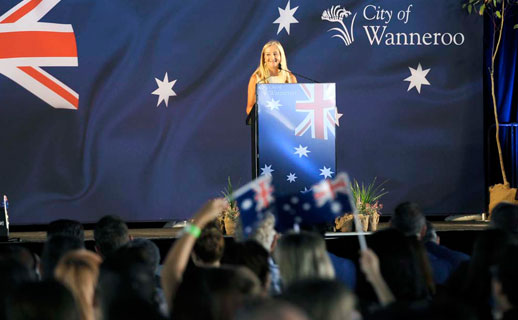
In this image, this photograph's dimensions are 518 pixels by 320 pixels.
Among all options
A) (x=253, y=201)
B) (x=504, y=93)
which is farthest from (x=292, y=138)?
(x=504, y=93)

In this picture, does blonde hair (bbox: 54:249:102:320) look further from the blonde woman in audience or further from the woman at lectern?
the woman at lectern

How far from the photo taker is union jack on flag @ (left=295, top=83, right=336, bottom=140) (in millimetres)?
6656

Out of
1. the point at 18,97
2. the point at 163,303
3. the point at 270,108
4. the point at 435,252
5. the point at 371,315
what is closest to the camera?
the point at 371,315

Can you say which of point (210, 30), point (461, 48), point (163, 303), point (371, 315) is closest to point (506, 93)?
point (461, 48)

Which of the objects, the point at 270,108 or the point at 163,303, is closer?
the point at 163,303

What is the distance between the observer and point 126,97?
959 cm

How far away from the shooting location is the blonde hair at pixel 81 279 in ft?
9.31

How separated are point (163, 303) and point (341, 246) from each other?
366cm

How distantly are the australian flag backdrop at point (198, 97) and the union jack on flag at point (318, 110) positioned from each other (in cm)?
306

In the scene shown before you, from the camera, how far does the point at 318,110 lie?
6684 mm

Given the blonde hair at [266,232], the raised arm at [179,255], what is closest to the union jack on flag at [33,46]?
the blonde hair at [266,232]

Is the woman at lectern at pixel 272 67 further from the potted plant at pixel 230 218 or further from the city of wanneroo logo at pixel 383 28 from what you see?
the city of wanneroo logo at pixel 383 28

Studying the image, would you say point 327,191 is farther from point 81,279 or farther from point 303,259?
point 81,279

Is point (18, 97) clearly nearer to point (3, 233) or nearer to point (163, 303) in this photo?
point (3, 233)
